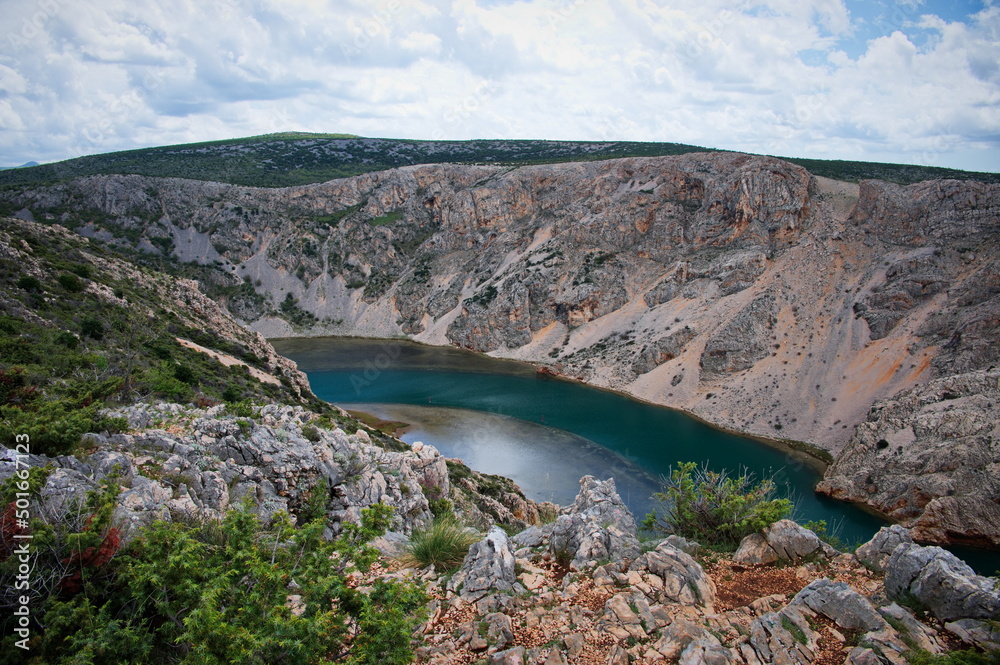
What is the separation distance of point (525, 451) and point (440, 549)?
96.3 feet

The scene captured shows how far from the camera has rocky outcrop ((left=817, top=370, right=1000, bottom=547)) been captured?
80.8 ft

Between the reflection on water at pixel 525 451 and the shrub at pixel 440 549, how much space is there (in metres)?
21.3

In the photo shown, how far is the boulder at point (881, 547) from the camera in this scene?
868 centimetres

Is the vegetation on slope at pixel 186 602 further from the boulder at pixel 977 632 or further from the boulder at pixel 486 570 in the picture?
the boulder at pixel 977 632

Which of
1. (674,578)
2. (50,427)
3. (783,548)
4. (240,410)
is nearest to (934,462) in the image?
(783,548)

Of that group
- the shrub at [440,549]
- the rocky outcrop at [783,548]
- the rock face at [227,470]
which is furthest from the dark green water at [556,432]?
the shrub at [440,549]

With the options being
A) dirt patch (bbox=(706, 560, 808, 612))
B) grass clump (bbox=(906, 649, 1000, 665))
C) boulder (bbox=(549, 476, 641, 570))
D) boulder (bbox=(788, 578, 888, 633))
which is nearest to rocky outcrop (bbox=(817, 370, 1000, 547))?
dirt patch (bbox=(706, 560, 808, 612))

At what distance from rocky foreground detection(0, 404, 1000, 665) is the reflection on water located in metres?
21.1

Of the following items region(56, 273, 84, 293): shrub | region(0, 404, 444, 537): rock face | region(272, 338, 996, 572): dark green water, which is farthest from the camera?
region(272, 338, 996, 572): dark green water

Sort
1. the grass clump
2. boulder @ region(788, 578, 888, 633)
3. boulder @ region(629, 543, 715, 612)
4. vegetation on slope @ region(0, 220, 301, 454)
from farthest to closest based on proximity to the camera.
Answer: vegetation on slope @ region(0, 220, 301, 454) < boulder @ region(629, 543, 715, 612) < boulder @ region(788, 578, 888, 633) < the grass clump

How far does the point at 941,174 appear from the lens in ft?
246

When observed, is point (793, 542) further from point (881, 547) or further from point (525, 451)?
point (525, 451)

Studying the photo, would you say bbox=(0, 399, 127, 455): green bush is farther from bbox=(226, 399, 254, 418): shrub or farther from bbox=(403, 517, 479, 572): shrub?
bbox=(403, 517, 479, 572): shrub

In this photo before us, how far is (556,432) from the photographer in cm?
4150
